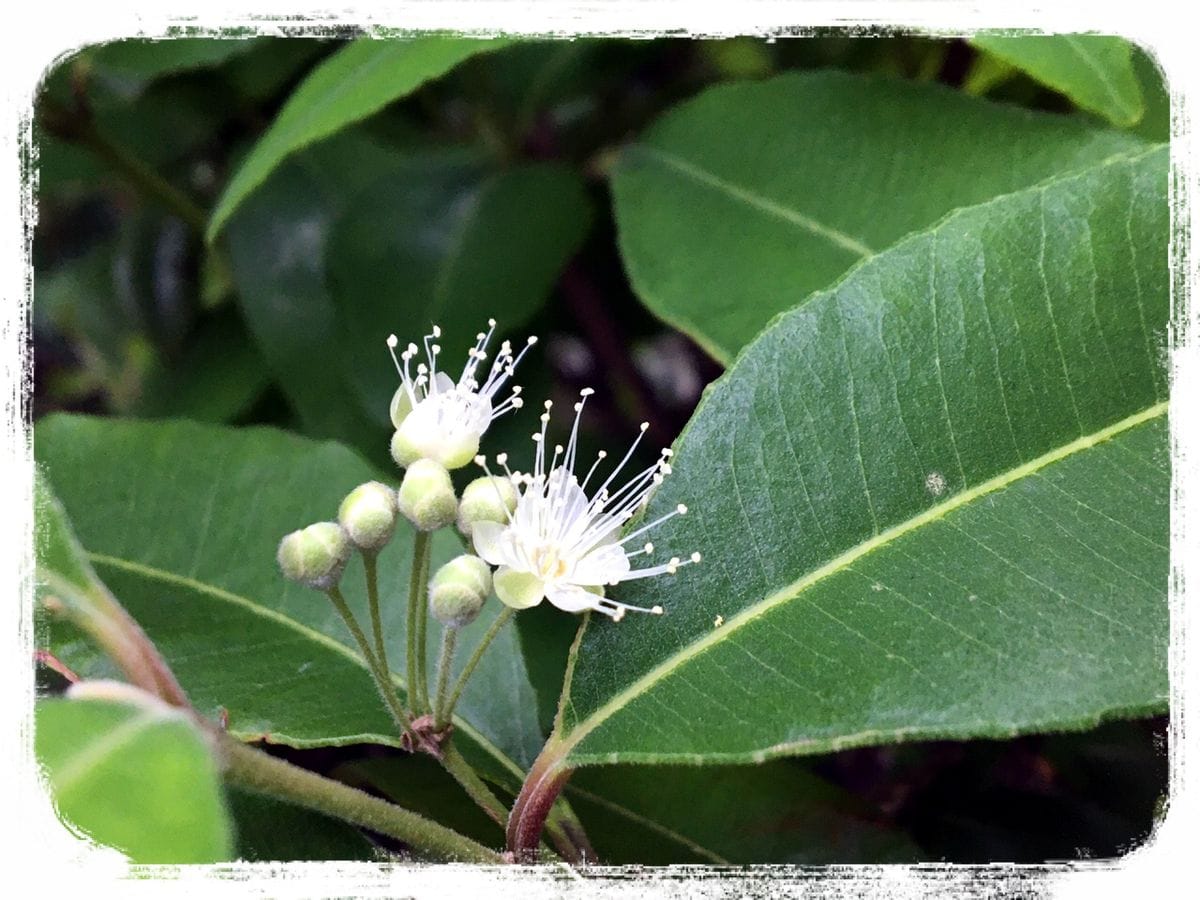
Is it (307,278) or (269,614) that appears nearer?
(269,614)

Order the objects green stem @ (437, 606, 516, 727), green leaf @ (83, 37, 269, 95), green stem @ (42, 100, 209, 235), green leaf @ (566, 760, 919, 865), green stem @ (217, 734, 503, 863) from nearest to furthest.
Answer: green stem @ (217, 734, 503, 863) → green stem @ (437, 606, 516, 727) → green leaf @ (566, 760, 919, 865) → green leaf @ (83, 37, 269, 95) → green stem @ (42, 100, 209, 235)

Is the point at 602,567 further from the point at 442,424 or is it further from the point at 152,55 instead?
the point at 152,55

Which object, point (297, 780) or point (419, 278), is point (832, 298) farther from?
point (419, 278)

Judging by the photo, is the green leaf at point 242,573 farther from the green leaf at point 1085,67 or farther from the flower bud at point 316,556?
the green leaf at point 1085,67

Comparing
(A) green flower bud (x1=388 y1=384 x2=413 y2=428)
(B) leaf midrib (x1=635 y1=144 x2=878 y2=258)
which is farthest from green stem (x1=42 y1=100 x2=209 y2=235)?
(A) green flower bud (x1=388 y1=384 x2=413 y2=428)

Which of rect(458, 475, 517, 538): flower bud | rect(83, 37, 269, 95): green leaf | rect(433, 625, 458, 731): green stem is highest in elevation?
rect(83, 37, 269, 95): green leaf

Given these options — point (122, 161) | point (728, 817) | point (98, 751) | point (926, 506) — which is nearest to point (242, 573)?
point (98, 751)

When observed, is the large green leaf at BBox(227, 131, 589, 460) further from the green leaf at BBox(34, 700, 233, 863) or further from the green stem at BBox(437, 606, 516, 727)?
the green leaf at BBox(34, 700, 233, 863)

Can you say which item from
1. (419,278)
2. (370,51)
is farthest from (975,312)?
(419,278)
